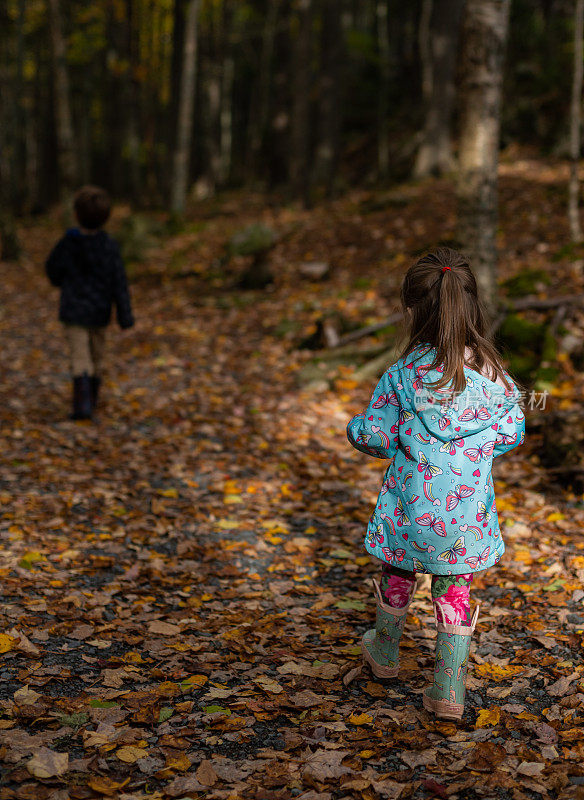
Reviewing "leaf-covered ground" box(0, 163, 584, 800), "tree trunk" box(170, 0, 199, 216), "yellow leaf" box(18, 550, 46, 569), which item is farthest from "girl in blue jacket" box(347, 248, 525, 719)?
"tree trunk" box(170, 0, 199, 216)

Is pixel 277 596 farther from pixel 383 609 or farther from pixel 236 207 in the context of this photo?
pixel 236 207

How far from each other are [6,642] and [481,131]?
20.7 feet

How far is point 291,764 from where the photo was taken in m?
2.62

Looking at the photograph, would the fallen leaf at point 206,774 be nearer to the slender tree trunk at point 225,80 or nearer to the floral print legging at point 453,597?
the floral print legging at point 453,597

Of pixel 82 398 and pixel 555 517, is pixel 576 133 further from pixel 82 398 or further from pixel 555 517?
pixel 82 398

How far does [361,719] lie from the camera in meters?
2.90

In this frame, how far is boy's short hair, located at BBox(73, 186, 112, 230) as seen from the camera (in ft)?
20.2

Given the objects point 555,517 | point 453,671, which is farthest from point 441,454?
point 555,517

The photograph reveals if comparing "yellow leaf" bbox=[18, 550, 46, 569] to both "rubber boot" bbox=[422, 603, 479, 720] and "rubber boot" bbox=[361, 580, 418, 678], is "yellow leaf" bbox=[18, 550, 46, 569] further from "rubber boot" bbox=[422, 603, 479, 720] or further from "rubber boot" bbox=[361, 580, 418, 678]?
"rubber boot" bbox=[422, 603, 479, 720]

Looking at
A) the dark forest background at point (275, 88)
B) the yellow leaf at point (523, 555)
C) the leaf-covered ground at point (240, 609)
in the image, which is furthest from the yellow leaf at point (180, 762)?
the dark forest background at point (275, 88)

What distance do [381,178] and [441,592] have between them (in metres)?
19.5

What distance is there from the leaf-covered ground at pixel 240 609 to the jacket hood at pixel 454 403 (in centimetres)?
123

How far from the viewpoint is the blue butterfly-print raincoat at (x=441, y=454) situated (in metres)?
2.79

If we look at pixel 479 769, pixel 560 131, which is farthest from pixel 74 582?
pixel 560 131
